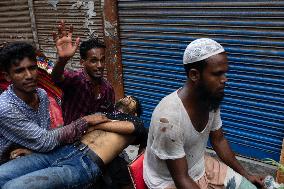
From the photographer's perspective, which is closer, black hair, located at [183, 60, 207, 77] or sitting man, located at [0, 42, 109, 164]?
black hair, located at [183, 60, 207, 77]

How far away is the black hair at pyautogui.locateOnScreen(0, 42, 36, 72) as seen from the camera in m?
2.81

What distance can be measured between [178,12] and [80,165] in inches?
117

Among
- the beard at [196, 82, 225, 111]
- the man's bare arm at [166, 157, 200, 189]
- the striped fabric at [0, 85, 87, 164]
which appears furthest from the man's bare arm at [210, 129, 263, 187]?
the striped fabric at [0, 85, 87, 164]

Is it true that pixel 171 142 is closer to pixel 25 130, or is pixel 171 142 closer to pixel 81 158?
pixel 81 158

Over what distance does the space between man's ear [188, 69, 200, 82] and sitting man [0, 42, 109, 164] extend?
90 cm

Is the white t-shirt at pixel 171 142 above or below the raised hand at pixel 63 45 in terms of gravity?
below

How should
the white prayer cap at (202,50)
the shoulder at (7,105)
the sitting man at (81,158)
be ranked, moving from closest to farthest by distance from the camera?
the white prayer cap at (202,50), the sitting man at (81,158), the shoulder at (7,105)

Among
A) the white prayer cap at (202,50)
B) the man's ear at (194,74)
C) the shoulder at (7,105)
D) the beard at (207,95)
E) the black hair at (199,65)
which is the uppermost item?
the white prayer cap at (202,50)

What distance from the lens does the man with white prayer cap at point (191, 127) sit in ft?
7.32

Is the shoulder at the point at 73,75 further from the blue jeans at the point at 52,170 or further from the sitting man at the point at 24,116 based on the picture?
the blue jeans at the point at 52,170

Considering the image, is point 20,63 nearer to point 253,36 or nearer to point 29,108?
point 29,108

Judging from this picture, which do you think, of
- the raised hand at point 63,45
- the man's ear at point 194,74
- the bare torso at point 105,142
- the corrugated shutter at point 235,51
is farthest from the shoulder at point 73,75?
the corrugated shutter at point 235,51

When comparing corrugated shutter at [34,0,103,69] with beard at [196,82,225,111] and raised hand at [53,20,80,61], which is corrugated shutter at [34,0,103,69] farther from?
beard at [196,82,225,111]

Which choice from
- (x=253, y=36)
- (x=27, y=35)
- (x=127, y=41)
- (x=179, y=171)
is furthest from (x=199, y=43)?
(x=27, y=35)
